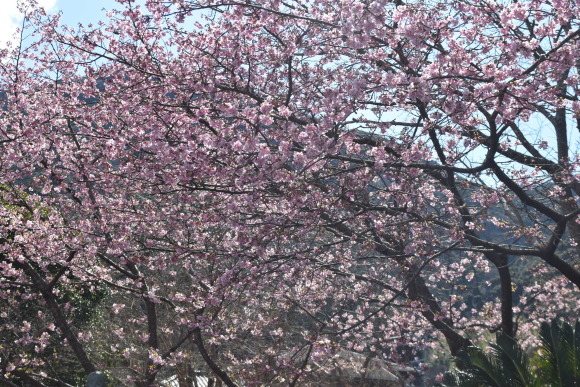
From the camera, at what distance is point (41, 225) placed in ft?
27.1

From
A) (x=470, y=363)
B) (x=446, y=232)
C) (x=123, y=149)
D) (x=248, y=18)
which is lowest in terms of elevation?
(x=470, y=363)

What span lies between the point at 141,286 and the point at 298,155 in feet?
13.6

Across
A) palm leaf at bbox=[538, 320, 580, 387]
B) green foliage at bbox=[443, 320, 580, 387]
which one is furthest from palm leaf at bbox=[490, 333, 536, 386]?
palm leaf at bbox=[538, 320, 580, 387]

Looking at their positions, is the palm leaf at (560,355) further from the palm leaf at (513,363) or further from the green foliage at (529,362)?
the palm leaf at (513,363)

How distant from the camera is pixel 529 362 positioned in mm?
8211

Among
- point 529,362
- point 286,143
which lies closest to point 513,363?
point 529,362

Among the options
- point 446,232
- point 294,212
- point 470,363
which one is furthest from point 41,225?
point 470,363

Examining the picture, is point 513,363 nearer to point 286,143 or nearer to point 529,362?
point 529,362

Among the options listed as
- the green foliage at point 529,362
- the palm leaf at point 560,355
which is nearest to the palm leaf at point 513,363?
the green foliage at point 529,362

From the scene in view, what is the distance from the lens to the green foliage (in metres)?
7.68

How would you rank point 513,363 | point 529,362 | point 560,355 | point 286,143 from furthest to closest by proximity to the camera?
1. point 529,362
2. point 513,363
3. point 560,355
4. point 286,143

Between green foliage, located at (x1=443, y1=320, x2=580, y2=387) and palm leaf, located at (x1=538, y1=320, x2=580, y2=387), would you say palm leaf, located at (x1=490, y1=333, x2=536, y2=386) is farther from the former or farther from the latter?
palm leaf, located at (x1=538, y1=320, x2=580, y2=387)

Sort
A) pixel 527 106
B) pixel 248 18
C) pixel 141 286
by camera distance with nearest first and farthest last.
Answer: pixel 527 106
pixel 248 18
pixel 141 286

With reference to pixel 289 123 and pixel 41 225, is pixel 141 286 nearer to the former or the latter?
pixel 41 225
